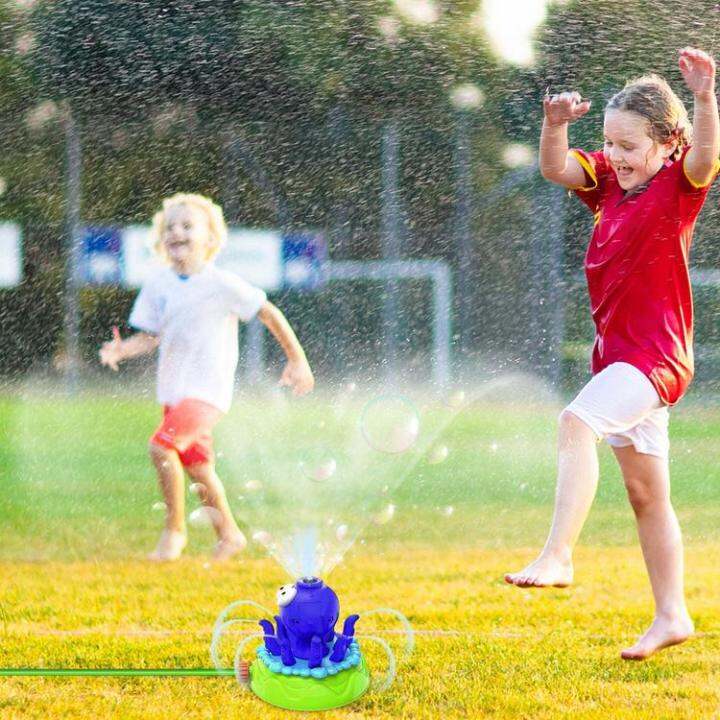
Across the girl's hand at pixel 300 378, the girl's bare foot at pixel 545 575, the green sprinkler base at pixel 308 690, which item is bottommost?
the green sprinkler base at pixel 308 690

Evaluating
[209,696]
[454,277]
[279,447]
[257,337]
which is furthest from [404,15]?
[209,696]

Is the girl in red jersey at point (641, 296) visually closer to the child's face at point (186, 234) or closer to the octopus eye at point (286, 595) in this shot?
the octopus eye at point (286, 595)

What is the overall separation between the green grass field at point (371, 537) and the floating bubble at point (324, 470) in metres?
0.03

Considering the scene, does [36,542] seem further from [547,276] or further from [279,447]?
[547,276]

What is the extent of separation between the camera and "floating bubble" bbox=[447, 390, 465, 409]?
2586 mm

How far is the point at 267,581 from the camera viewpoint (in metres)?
2.61

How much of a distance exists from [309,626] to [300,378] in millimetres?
613

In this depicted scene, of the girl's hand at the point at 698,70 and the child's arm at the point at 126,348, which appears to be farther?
the child's arm at the point at 126,348

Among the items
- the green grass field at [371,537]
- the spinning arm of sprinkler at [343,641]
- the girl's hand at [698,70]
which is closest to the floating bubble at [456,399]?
the green grass field at [371,537]

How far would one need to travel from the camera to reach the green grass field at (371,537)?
248 centimetres

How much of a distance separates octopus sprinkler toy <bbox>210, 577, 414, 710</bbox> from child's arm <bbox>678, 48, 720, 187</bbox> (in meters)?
0.86

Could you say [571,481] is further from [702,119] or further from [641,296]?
[702,119]

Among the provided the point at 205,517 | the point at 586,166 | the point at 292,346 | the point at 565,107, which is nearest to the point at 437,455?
the point at 292,346

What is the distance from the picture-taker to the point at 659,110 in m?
2.22
